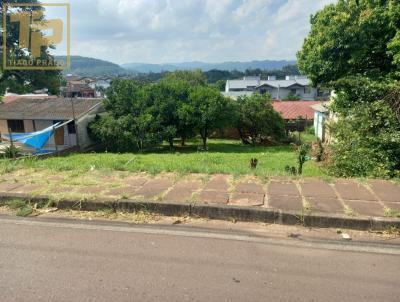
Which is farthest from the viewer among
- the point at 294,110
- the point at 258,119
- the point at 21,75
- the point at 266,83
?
the point at 266,83

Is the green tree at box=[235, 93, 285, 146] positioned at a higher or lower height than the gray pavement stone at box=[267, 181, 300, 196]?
higher

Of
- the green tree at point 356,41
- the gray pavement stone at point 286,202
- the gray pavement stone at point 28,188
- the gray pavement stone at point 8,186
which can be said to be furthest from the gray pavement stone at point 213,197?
the green tree at point 356,41

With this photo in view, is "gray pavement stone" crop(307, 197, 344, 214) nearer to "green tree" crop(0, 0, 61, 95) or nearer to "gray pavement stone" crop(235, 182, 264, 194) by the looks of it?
"gray pavement stone" crop(235, 182, 264, 194)

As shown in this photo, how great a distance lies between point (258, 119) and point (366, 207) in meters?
22.8

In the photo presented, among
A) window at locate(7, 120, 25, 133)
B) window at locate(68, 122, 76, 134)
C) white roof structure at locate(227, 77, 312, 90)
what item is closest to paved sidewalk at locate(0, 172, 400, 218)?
window at locate(68, 122, 76, 134)

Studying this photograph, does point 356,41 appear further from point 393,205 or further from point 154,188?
point 154,188

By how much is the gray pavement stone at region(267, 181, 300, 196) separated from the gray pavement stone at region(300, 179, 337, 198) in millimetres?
115

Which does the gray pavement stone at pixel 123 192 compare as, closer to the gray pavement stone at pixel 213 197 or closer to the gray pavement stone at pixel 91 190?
the gray pavement stone at pixel 91 190

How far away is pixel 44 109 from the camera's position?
24500 mm

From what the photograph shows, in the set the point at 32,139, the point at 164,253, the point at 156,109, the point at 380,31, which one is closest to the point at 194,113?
the point at 156,109

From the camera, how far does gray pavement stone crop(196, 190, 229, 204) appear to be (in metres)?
3.62

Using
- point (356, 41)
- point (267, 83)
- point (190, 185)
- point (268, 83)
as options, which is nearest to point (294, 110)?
point (356, 41)

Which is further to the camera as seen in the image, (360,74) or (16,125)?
(16,125)

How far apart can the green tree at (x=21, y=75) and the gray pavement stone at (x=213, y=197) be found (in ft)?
61.8
